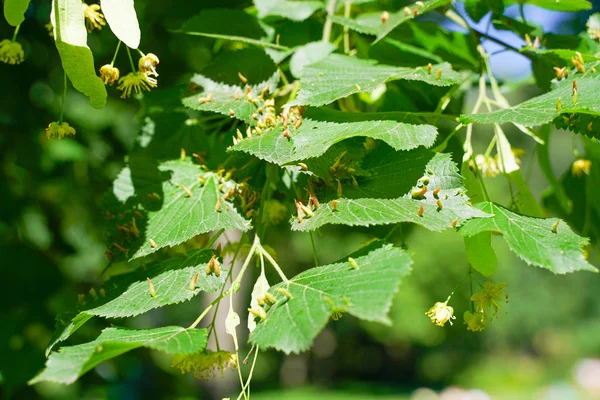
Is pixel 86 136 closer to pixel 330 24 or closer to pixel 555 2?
pixel 330 24

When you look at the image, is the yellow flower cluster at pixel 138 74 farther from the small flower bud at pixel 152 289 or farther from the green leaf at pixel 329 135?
the small flower bud at pixel 152 289

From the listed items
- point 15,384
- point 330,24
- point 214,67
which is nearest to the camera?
point 214,67

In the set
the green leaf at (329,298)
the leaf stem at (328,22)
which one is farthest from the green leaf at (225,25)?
the green leaf at (329,298)

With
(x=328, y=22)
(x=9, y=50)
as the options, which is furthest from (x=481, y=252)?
(x=9, y=50)

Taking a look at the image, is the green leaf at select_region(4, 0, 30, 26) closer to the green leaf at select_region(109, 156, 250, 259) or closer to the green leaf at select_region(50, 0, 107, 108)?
the green leaf at select_region(50, 0, 107, 108)

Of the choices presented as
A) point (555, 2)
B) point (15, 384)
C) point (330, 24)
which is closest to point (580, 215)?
point (555, 2)

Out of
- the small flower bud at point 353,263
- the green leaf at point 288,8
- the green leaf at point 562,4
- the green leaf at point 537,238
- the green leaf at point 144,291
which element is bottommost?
the green leaf at point 144,291
